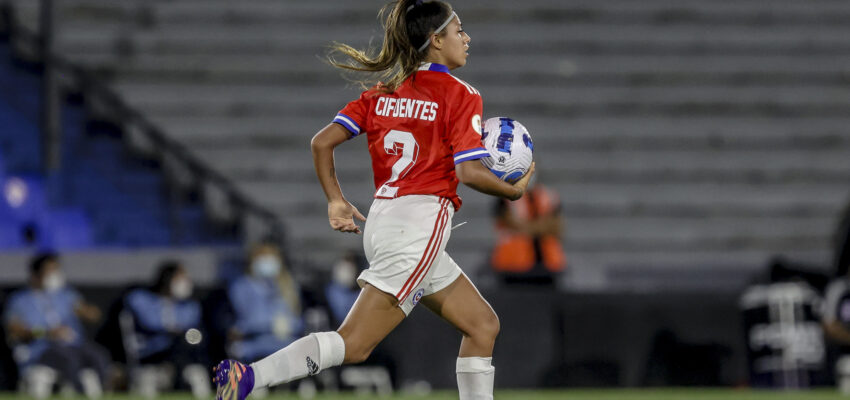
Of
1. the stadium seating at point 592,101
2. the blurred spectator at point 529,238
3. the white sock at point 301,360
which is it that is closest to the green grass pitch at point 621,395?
the blurred spectator at point 529,238

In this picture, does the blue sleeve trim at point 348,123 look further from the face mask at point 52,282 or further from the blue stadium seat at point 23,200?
the blue stadium seat at point 23,200

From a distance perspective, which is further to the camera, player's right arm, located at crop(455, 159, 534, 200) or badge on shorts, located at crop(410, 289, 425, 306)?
badge on shorts, located at crop(410, 289, 425, 306)

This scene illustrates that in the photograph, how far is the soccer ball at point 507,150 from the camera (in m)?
5.46

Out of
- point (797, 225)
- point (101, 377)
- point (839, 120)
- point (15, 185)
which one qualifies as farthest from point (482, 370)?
point (839, 120)

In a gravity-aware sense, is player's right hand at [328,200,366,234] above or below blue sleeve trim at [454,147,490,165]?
below

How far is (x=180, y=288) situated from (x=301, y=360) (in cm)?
692

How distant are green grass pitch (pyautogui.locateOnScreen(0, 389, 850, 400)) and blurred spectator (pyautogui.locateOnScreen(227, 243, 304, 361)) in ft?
1.62

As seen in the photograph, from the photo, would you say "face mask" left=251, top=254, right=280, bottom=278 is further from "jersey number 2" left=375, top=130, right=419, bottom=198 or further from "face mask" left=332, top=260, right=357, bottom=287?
"jersey number 2" left=375, top=130, right=419, bottom=198

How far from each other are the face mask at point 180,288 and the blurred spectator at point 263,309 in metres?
0.38

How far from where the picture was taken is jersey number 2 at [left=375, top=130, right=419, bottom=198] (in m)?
5.40

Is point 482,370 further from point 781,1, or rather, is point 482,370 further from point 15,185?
point 781,1

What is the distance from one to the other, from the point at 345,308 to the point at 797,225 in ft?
21.6

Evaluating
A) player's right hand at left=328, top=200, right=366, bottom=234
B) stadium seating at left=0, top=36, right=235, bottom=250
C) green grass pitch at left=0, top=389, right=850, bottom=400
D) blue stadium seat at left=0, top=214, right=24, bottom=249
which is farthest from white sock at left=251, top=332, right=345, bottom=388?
blue stadium seat at left=0, top=214, right=24, bottom=249

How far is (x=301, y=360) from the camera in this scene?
5227mm
